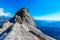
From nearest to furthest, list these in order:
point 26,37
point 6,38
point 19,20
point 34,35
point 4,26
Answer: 1. point 6,38
2. point 26,37
3. point 34,35
4. point 4,26
5. point 19,20

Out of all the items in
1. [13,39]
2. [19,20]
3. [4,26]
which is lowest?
[13,39]

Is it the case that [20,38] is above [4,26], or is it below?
below

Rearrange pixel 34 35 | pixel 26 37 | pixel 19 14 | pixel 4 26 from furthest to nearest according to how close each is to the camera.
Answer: pixel 19 14 < pixel 4 26 < pixel 34 35 < pixel 26 37

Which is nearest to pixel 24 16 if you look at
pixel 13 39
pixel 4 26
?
pixel 4 26

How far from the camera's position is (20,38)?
1464 cm

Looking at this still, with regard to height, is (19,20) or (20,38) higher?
(19,20)

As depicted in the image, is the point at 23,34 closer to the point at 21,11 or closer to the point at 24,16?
the point at 24,16

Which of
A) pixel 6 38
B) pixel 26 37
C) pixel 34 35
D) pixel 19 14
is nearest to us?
pixel 6 38

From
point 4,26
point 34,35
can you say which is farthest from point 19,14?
point 34,35

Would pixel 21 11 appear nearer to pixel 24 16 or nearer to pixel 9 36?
pixel 24 16

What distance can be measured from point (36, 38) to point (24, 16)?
59.6 feet

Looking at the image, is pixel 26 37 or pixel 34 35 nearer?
pixel 26 37

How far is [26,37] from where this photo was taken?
50.0 feet

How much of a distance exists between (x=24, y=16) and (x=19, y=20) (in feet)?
4.99
